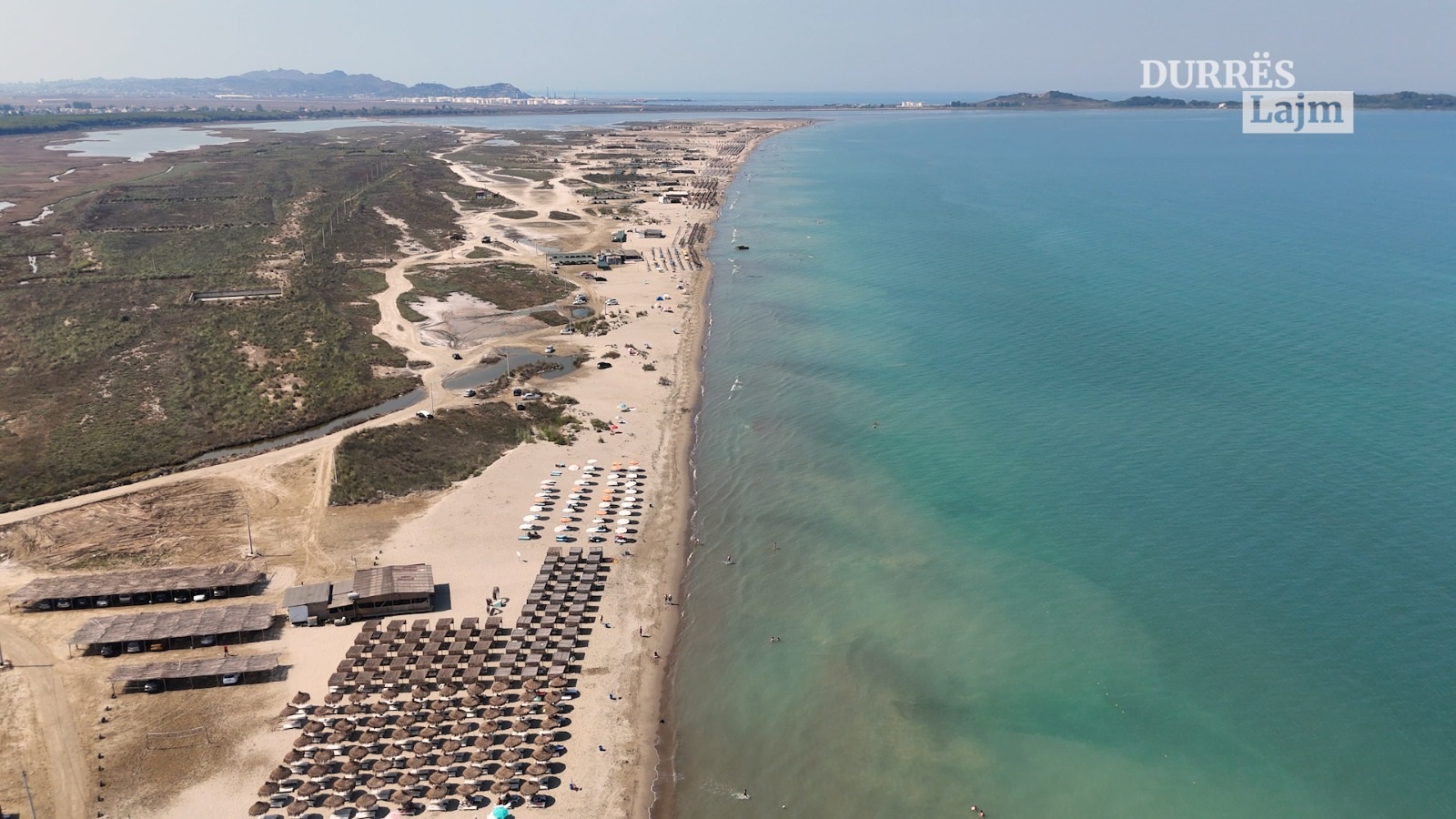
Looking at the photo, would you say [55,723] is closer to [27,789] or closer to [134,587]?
[27,789]

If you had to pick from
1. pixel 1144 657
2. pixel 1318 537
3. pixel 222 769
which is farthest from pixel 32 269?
pixel 1318 537

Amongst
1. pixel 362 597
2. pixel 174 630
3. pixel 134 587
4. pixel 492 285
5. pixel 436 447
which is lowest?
pixel 174 630

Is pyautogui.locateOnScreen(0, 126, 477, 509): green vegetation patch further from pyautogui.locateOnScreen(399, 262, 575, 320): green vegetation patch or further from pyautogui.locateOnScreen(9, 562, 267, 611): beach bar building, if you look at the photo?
pyautogui.locateOnScreen(9, 562, 267, 611): beach bar building

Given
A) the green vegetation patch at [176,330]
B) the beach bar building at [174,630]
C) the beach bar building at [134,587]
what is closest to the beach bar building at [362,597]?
the beach bar building at [174,630]

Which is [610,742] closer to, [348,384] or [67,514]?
[67,514]

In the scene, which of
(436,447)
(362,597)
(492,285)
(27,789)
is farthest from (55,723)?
(492,285)

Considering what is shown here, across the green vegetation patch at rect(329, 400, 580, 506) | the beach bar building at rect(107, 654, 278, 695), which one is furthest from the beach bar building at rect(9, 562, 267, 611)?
the green vegetation patch at rect(329, 400, 580, 506)

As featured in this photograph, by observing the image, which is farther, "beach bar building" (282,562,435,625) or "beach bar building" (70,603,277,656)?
"beach bar building" (282,562,435,625)
